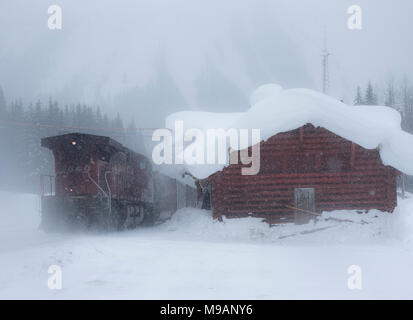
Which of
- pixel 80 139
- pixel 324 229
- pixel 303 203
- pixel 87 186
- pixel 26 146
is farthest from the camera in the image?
pixel 26 146

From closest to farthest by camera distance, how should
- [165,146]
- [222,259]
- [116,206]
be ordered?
[222,259] → [116,206] → [165,146]

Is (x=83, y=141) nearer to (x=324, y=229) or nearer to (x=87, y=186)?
(x=87, y=186)

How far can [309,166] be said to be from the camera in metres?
15.9

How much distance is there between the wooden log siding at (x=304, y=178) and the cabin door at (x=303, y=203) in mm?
180

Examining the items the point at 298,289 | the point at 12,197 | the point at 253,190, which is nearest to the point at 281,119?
the point at 253,190

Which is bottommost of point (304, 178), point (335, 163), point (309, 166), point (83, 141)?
point (304, 178)

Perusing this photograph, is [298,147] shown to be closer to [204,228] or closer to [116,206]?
[204,228]

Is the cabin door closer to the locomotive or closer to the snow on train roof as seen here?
the snow on train roof

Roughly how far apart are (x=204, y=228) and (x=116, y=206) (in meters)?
4.23

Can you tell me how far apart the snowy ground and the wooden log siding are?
67cm

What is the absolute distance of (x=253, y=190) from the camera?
52.6ft

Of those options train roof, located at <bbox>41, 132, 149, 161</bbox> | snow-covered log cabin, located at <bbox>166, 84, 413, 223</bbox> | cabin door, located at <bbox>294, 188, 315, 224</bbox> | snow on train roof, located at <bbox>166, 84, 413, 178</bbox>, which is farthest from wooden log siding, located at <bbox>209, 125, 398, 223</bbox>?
train roof, located at <bbox>41, 132, 149, 161</bbox>

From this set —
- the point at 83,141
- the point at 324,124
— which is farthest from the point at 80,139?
the point at 324,124

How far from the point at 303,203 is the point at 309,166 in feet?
5.21
